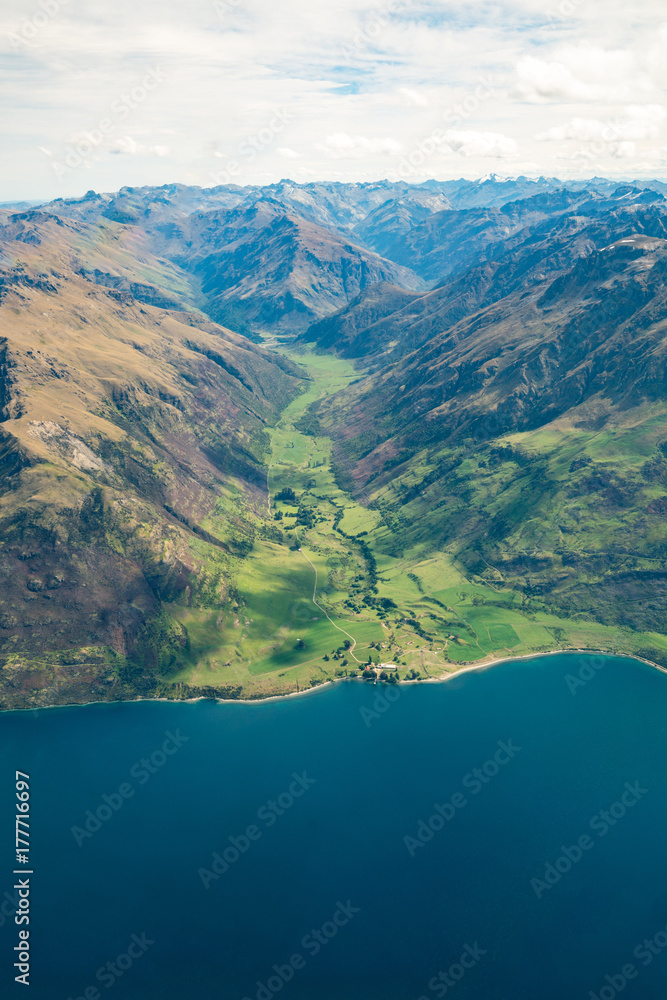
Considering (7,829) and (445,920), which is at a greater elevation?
(445,920)

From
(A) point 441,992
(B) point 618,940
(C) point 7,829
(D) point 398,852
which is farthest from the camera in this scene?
(C) point 7,829

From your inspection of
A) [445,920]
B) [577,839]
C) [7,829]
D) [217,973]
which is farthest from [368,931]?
[7,829]

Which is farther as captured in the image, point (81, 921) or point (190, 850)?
point (190, 850)

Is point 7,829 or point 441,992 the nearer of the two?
point 441,992

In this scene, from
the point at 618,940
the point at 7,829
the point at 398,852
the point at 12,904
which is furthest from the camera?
the point at 7,829

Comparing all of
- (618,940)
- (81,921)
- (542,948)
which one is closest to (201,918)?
(81,921)

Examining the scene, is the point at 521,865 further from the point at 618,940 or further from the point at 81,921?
the point at 81,921

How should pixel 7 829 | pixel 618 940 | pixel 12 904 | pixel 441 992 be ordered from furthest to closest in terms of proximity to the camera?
1. pixel 7 829
2. pixel 12 904
3. pixel 618 940
4. pixel 441 992

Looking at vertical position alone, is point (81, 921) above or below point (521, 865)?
below

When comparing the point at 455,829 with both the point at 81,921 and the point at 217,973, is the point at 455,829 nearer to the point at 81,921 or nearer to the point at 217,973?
the point at 217,973
